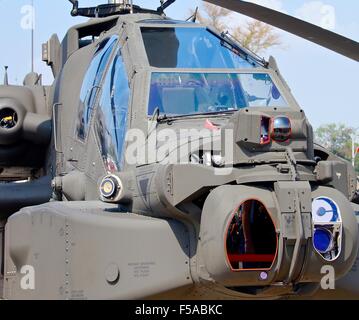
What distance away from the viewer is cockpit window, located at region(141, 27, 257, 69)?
22.1 feet

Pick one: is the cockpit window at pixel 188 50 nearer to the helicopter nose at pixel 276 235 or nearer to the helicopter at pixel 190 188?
the helicopter at pixel 190 188

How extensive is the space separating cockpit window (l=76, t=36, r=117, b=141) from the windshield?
2.66 feet

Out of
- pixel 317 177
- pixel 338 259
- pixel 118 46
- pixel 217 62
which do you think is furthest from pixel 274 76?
pixel 338 259

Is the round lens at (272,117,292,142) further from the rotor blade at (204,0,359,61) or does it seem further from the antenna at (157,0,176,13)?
the antenna at (157,0,176,13)

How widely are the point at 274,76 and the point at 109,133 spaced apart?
4.86 ft

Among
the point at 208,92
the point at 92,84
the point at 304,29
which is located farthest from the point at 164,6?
the point at 304,29

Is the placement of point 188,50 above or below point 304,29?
above

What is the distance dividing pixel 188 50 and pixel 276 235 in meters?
2.46

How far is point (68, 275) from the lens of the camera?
556cm

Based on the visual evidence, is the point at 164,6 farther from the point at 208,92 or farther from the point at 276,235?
the point at 276,235

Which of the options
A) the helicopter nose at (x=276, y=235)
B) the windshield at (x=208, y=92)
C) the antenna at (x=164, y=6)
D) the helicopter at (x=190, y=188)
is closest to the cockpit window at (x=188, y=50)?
the helicopter at (x=190, y=188)

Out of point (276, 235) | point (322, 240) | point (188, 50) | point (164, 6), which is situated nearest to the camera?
point (276, 235)

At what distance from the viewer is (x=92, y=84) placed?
7.21 m

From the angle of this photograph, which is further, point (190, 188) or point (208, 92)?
point (208, 92)
